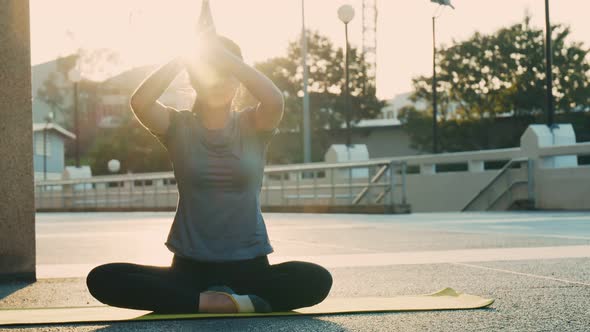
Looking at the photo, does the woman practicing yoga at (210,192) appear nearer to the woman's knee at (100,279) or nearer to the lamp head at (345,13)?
the woman's knee at (100,279)

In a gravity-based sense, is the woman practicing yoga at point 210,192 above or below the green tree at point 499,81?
below

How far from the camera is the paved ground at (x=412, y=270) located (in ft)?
12.7

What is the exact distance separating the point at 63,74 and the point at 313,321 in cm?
8003

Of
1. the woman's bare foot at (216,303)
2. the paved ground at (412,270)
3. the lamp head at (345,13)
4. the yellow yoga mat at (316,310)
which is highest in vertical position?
the lamp head at (345,13)

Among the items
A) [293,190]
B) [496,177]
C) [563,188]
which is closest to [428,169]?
[293,190]

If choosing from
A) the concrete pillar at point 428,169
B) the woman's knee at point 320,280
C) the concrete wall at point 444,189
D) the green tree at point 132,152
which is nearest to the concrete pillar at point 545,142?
the concrete wall at point 444,189

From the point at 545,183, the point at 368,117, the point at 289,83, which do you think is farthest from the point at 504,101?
the point at 545,183

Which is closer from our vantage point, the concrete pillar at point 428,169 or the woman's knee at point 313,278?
the woman's knee at point 313,278

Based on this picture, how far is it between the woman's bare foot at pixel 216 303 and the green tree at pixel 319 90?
53138 millimetres

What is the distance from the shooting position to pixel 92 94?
266 feet

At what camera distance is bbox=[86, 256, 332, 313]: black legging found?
13.3ft

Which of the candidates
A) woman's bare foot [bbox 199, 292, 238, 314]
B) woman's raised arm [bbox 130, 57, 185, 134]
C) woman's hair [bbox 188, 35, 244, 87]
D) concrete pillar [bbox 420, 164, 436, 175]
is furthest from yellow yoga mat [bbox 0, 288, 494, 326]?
concrete pillar [bbox 420, 164, 436, 175]

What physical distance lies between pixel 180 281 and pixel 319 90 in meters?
55.8

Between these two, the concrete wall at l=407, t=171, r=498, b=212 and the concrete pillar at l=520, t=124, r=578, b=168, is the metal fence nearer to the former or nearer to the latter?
the concrete wall at l=407, t=171, r=498, b=212
